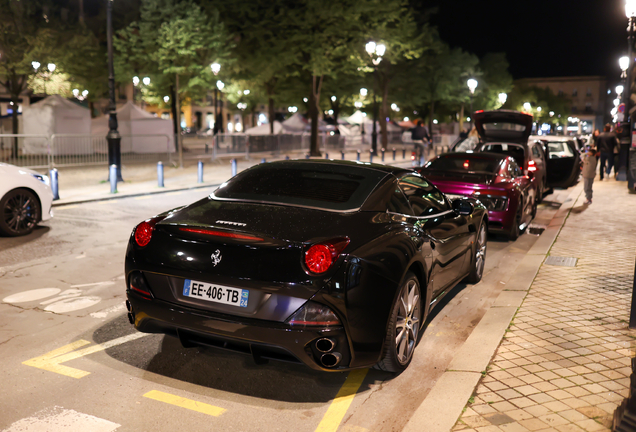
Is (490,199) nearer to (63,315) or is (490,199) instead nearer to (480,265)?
(480,265)

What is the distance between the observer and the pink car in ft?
33.0

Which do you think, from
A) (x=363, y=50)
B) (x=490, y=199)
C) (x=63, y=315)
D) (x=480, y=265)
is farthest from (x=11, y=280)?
(x=363, y=50)

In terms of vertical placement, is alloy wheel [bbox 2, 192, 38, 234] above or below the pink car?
below

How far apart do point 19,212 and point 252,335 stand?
732 cm

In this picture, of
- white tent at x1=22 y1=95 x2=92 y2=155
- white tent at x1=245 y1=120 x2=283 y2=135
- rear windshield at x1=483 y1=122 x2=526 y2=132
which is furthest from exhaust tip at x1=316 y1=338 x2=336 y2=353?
white tent at x1=245 y1=120 x2=283 y2=135

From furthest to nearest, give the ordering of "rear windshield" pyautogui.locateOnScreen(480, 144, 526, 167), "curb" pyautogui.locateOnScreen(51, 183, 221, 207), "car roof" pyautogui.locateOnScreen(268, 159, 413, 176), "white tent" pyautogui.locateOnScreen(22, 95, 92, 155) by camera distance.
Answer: "white tent" pyautogui.locateOnScreen(22, 95, 92, 155), "curb" pyautogui.locateOnScreen(51, 183, 221, 207), "rear windshield" pyautogui.locateOnScreen(480, 144, 526, 167), "car roof" pyautogui.locateOnScreen(268, 159, 413, 176)

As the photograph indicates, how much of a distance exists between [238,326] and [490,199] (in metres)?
7.12

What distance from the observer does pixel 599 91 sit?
475 feet

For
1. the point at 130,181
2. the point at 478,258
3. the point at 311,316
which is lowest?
the point at 130,181

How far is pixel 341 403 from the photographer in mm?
4113

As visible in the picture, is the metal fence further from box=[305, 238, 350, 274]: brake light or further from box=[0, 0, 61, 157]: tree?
box=[305, 238, 350, 274]: brake light

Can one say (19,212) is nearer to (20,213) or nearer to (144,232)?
(20,213)

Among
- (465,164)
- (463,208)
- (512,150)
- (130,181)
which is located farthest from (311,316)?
(130,181)

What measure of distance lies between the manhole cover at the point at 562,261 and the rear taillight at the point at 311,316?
17.6ft
